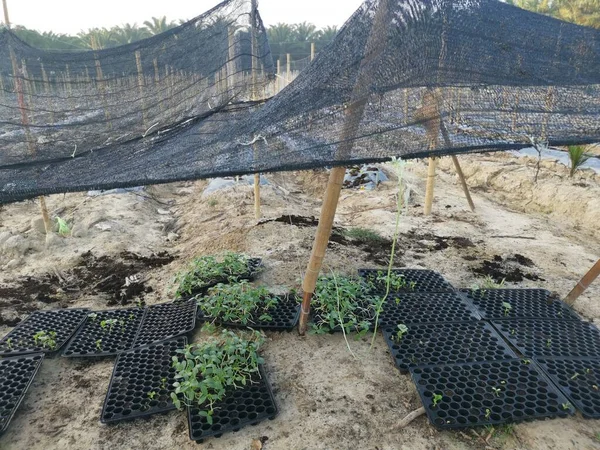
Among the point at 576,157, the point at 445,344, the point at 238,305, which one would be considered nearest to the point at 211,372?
the point at 238,305

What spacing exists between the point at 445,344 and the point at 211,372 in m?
1.33

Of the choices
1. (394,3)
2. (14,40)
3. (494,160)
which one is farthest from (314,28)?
(394,3)

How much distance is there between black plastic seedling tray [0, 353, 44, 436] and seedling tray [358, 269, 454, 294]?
217 cm

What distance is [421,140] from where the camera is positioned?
179cm

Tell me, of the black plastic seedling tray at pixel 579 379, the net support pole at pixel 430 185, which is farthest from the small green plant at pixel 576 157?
the black plastic seedling tray at pixel 579 379

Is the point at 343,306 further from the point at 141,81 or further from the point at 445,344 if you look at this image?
the point at 141,81

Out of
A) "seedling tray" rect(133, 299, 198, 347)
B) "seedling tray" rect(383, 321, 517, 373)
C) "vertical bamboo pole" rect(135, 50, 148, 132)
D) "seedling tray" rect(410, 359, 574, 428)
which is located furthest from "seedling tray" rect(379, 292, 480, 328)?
"vertical bamboo pole" rect(135, 50, 148, 132)

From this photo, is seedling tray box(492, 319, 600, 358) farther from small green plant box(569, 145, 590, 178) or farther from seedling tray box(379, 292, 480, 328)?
small green plant box(569, 145, 590, 178)

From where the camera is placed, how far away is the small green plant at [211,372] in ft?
6.07

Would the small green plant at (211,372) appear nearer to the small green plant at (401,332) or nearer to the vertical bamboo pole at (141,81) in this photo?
the small green plant at (401,332)

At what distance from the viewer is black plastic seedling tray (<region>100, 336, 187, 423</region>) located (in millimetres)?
1878

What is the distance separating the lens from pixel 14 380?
6.76ft

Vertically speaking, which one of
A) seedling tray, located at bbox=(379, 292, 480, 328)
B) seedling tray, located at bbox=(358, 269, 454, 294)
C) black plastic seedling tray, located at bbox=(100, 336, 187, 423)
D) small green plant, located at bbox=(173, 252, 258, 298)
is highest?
small green plant, located at bbox=(173, 252, 258, 298)

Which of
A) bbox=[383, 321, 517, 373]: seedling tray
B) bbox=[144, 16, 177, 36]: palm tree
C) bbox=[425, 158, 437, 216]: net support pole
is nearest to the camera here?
bbox=[383, 321, 517, 373]: seedling tray
